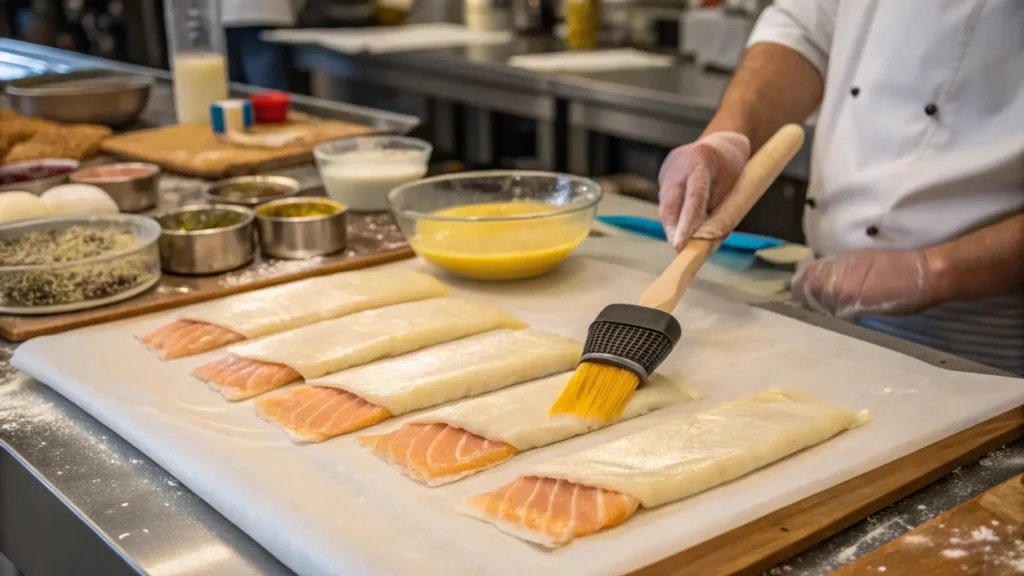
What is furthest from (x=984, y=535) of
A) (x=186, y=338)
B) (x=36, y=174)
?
(x=36, y=174)

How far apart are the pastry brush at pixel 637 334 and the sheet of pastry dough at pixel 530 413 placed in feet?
0.05

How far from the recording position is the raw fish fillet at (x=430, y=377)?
1152 mm

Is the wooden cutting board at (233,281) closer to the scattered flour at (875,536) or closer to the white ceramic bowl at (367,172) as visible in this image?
the white ceramic bowl at (367,172)

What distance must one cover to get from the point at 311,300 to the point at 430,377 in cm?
35

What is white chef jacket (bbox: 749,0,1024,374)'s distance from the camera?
156 cm

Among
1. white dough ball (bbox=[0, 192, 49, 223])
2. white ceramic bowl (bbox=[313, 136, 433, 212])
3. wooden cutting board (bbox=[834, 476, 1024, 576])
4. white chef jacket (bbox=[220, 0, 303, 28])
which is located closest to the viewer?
wooden cutting board (bbox=[834, 476, 1024, 576])

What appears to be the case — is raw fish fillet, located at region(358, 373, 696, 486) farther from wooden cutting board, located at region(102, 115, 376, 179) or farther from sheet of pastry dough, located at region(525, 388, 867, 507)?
wooden cutting board, located at region(102, 115, 376, 179)

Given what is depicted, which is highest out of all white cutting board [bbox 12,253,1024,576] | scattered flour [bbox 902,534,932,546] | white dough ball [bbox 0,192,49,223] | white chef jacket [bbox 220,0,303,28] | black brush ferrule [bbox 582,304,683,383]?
white chef jacket [bbox 220,0,303,28]

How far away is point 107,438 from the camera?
116 centimetres

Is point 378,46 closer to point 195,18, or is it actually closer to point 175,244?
point 195,18

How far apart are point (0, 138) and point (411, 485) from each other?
1.81 metres

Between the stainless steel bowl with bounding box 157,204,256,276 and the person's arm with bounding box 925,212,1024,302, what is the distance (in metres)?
1.11

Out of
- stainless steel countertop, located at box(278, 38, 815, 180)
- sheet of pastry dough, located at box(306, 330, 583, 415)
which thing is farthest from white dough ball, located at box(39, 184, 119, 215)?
stainless steel countertop, located at box(278, 38, 815, 180)

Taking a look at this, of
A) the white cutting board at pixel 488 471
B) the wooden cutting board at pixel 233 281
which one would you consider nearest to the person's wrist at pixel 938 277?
the white cutting board at pixel 488 471
